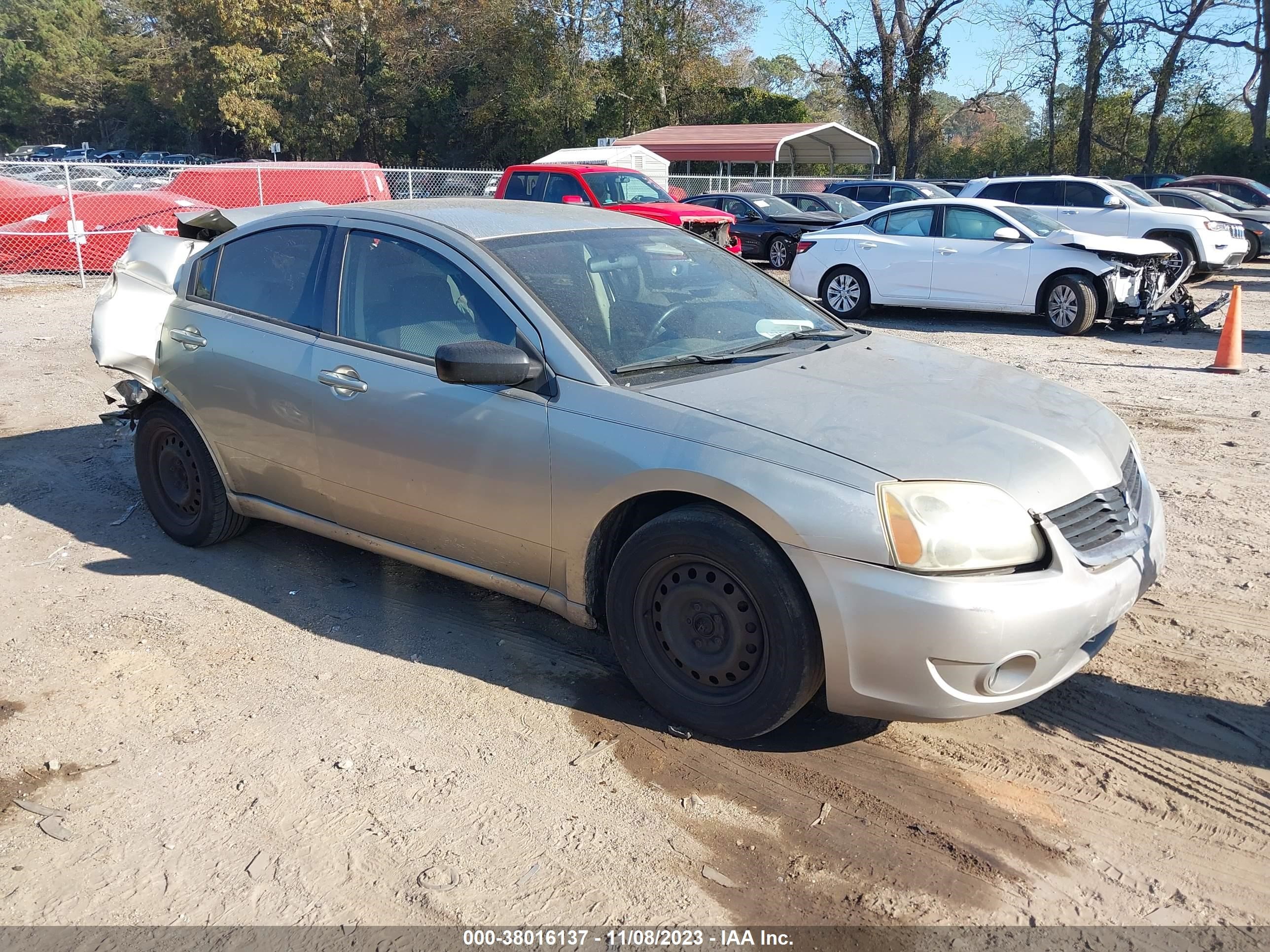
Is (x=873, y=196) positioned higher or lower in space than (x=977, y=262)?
higher

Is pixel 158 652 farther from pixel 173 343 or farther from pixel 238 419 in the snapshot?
pixel 173 343

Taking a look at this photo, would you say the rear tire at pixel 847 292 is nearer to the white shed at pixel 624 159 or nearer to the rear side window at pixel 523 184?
the rear side window at pixel 523 184

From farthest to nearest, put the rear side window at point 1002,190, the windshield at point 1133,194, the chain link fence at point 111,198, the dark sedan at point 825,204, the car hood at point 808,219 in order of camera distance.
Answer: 1. the dark sedan at point 825,204
2. the car hood at point 808,219
3. the rear side window at point 1002,190
4. the chain link fence at point 111,198
5. the windshield at point 1133,194

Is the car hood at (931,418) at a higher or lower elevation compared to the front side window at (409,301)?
lower

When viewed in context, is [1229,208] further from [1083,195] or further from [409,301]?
[409,301]

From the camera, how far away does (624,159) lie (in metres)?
28.1

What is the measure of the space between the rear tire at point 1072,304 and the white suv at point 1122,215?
11.5ft

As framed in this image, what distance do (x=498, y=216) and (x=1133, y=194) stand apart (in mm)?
16003

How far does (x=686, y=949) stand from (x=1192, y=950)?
1249mm

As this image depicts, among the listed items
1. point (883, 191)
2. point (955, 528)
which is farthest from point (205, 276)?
point (883, 191)

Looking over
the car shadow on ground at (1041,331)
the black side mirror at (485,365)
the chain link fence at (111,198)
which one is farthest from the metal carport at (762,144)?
the black side mirror at (485,365)

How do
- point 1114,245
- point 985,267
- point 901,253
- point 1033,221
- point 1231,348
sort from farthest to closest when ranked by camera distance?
point 901,253, point 1033,221, point 985,267, point 1114,245, point 1231,348

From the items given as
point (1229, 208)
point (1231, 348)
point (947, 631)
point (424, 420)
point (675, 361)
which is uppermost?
point (1229, 208)

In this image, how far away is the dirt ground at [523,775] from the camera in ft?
9.31
